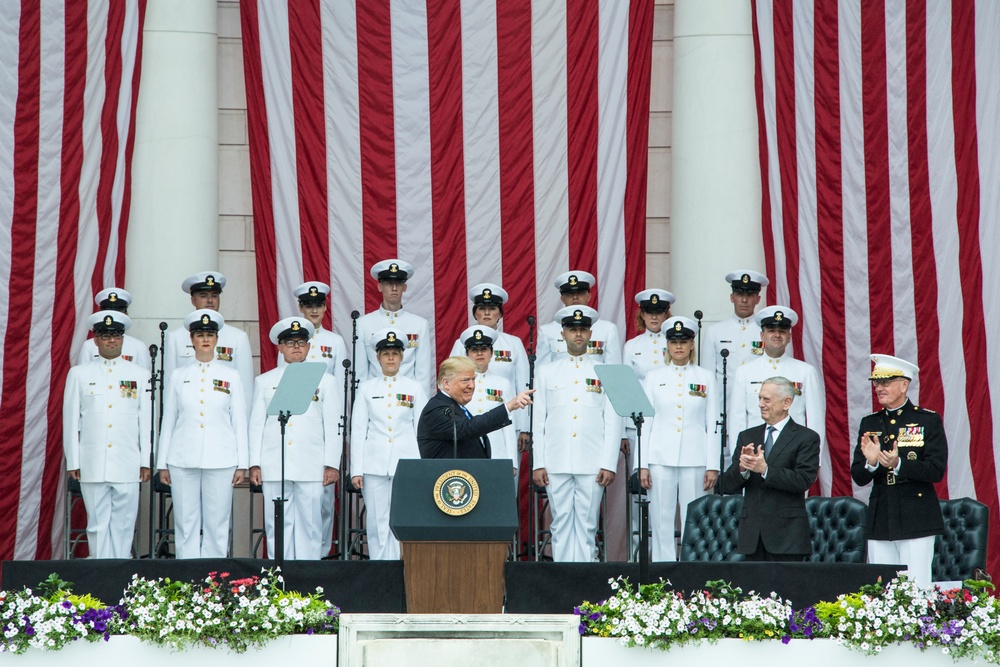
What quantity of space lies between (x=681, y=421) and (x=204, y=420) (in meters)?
3.06

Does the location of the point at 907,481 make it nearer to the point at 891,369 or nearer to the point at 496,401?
the point at 891,369

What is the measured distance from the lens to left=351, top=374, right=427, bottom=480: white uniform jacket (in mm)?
9258

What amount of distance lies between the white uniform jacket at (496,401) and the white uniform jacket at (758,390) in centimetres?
144

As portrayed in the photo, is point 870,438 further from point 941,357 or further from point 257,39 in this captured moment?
point 257,39

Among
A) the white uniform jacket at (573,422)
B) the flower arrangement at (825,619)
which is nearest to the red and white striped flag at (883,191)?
the white uniform jacket at (573,422)

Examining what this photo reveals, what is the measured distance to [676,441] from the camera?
930 centimetres

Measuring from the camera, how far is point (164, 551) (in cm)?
989

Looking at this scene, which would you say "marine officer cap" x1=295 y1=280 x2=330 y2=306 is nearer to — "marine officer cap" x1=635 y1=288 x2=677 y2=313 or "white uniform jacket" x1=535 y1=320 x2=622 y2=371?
"white uniform jacket" x1=535 y1=320 x2=622 y2=371

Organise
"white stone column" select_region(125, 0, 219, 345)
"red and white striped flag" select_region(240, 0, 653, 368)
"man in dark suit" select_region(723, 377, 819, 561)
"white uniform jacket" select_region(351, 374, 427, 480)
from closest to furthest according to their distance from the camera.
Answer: "man in dark suit" select_region(723, 377, 819, 561) → "white uniform jacket" select_region(351, 374, 427, 480) → "white stone column" select_region(125, 0, 219, 345) → "red and white striped flag" select_region(240, 0, 653, 368)

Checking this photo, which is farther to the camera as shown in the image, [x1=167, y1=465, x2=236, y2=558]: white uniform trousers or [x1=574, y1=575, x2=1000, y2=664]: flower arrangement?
[x1=167, y1=465, x2=236, y2=558]: white uniform trousers

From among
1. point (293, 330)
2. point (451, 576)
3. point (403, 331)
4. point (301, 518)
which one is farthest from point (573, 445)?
point (451, 576)

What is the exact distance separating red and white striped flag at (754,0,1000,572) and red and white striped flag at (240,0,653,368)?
44.9 inches

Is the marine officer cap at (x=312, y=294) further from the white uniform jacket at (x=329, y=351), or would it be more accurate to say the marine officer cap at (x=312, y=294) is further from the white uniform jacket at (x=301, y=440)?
the white uniform jacket at (x=301, y=440)

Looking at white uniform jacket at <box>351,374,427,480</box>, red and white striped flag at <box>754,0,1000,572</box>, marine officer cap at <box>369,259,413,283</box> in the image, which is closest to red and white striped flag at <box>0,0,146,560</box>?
marine officer cap at <box>369,259,413,283</box>
